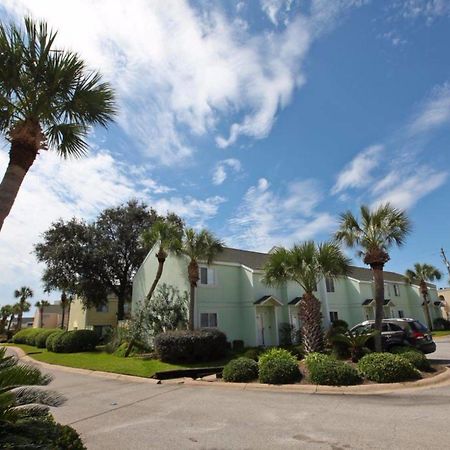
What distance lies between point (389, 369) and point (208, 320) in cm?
1508

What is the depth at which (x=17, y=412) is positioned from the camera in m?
4.75

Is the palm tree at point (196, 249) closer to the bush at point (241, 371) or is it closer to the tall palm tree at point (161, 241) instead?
the tall palm tree at point (161, 241)

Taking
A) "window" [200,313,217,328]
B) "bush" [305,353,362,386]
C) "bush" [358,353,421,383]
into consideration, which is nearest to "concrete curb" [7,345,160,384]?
"bush" [305,353,362,386]

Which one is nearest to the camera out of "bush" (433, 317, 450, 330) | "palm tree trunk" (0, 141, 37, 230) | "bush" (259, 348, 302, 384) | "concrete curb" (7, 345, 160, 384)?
"palm tree trunk" (0, 141, 37, 230)

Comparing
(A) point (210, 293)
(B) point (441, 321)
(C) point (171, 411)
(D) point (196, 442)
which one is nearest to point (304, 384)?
(C) point (171, 411)

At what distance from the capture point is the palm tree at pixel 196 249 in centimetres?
2338

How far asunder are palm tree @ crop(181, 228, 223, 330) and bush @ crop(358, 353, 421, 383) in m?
12.9

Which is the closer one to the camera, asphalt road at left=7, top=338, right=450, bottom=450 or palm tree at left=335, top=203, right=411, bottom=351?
asphalt road at left=7, top=338, right=450, bottom=450

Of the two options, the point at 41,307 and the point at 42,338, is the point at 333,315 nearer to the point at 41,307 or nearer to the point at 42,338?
the point at 42,338

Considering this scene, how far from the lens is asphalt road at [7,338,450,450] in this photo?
6.73 metres

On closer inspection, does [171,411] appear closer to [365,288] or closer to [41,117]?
[41,117]

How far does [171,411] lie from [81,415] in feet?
7.82

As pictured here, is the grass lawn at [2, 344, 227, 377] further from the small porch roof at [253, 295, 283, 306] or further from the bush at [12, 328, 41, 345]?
the bush at [12, 328, 41, 345]

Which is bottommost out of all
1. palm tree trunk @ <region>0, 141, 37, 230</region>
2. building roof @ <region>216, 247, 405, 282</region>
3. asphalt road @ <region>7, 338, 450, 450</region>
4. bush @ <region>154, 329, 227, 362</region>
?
asphalt road @ <region>7, 338, 450, 450</region>
